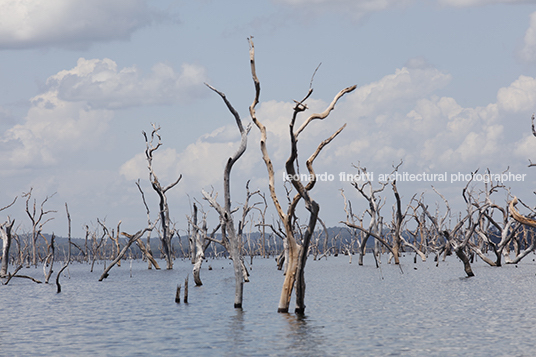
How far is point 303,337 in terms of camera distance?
14.8m

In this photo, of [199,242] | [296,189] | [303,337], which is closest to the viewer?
[303,337]

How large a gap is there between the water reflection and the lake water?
25 mm

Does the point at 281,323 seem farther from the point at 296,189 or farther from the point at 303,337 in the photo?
the point at 296,189

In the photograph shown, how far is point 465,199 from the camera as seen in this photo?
43.8 meters

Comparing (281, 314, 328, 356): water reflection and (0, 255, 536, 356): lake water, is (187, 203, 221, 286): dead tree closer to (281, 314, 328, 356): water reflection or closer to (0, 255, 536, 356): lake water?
(0, 255, 536, 356): lake water

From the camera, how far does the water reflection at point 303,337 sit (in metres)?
13.1

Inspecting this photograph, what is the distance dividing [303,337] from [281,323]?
7.51 ft

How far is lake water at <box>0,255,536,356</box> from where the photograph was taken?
13648 millimetres

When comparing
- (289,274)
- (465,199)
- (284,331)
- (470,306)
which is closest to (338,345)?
(284,331)

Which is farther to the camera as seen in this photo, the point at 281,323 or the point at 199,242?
the point at 199,242

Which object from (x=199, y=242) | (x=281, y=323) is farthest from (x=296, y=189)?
(x=199, y=242)

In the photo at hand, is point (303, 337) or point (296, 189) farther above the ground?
point (296, 189)

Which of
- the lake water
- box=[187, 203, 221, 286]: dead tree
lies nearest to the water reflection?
the lake water

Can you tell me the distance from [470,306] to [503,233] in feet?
73.2
